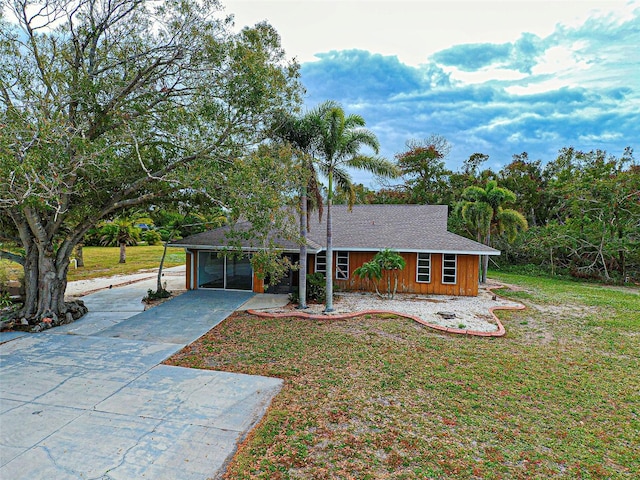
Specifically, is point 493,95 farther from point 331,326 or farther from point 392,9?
point 331,326

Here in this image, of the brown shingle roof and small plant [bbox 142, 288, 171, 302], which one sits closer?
small plant [bbox 142, 288, 171, 302]

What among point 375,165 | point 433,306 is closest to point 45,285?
point 375,165

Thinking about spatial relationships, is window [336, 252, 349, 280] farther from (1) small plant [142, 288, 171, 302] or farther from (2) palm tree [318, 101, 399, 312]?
(1) small plant [142, 288, 171, 302]

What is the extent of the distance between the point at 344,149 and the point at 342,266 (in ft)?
20.6

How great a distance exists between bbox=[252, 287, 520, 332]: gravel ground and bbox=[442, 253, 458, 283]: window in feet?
2.73

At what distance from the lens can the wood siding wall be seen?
Answer: 14.7 meters

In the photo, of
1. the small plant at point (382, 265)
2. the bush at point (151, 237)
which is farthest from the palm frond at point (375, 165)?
the bush at point (151, 237)

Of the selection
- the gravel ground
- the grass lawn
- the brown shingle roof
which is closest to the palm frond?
the brown shingle roof

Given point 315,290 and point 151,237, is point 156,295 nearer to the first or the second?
point 315,290

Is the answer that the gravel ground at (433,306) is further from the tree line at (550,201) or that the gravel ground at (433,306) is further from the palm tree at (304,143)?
the tree line at (550,201)

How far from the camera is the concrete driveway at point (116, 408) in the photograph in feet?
13.8

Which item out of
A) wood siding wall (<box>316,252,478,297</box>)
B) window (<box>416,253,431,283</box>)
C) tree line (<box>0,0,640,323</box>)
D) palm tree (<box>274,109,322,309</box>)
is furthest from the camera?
window (<box>416,253,431,283</box>)

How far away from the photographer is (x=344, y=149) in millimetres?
11133

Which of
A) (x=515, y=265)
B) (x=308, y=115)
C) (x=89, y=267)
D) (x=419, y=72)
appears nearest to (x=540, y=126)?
(x=419, y=72)
